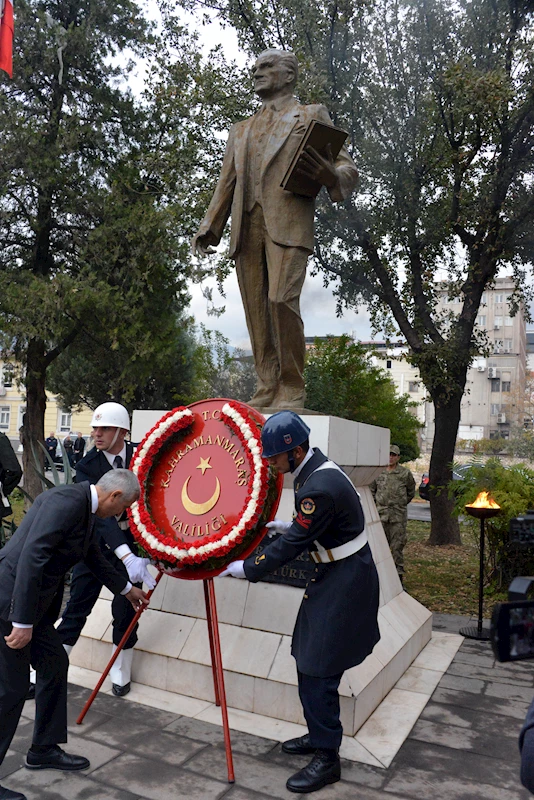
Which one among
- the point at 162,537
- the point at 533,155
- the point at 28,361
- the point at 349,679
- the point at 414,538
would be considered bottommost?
the point at 414,538

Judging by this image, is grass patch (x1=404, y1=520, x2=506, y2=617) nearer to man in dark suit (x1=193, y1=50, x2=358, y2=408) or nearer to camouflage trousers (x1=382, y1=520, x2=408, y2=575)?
camouflage trousers (x1=382, y1=520, x2=408, y2=575)

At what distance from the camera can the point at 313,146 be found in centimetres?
438

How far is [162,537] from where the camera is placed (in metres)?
3.62

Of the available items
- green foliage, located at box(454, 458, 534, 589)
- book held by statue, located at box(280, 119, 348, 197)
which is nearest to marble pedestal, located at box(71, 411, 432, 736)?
book held by statue, located at box(280, 119, 348, 197)

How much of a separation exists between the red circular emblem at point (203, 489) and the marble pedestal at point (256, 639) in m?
0.65

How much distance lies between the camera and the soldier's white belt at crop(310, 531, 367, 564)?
3.22m

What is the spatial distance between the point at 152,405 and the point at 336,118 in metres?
12.1

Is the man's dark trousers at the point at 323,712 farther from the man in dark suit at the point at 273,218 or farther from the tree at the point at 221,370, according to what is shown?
the tree at the point at 221,370

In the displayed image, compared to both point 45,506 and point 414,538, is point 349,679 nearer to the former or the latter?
point 45,506

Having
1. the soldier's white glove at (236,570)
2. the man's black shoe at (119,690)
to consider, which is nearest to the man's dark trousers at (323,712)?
the soldier's white glove at (236,570)

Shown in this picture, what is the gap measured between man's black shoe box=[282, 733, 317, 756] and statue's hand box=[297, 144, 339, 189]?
351 cm

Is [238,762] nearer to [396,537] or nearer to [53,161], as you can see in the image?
[396,537]

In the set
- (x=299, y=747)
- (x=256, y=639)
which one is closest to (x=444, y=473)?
(x=256, y=639)

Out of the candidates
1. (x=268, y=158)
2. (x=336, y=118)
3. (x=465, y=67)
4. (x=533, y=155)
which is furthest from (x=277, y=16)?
(x=268, y=158)
